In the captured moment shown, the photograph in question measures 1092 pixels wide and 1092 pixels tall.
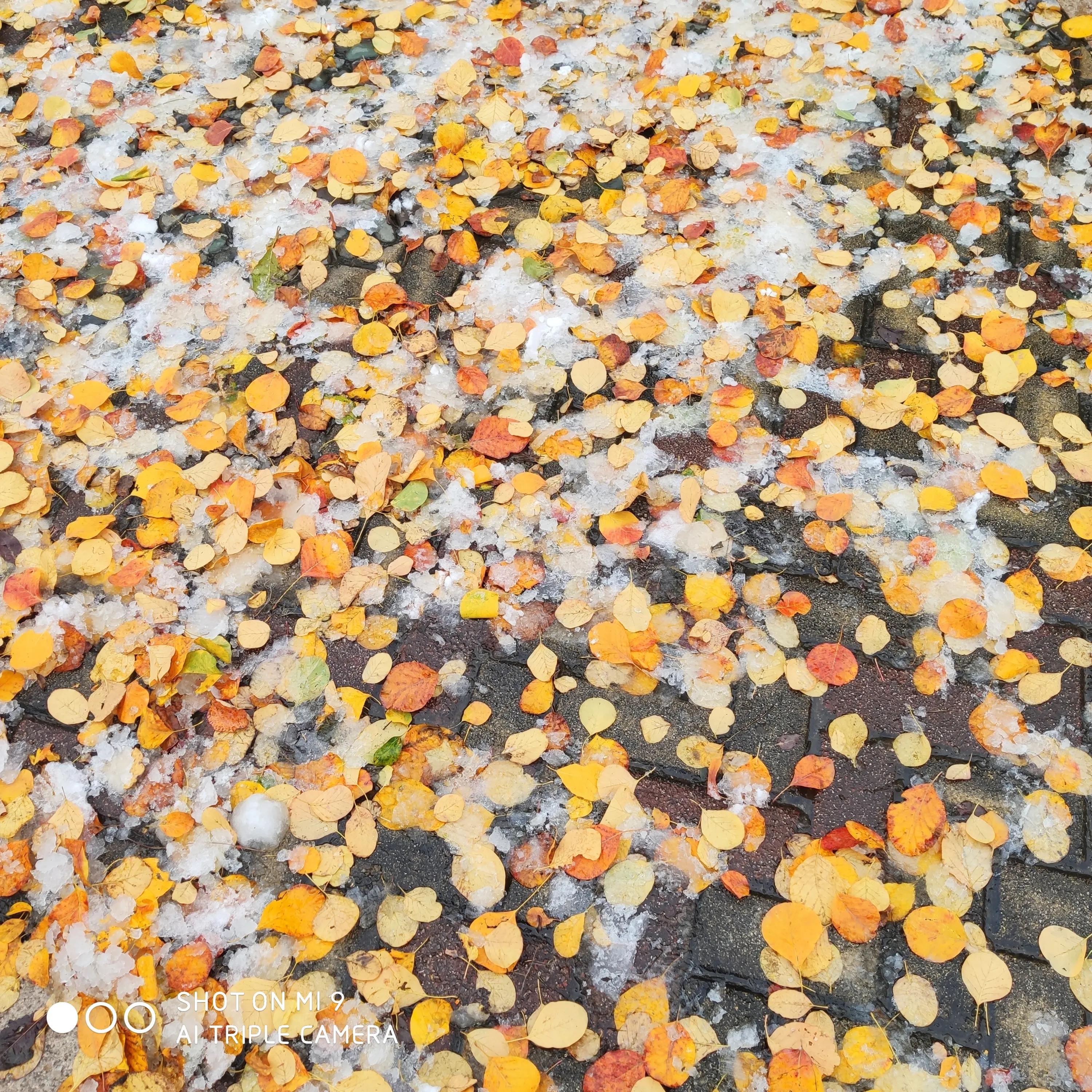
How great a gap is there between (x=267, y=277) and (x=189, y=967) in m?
2.03

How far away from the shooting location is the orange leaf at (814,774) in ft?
6.27

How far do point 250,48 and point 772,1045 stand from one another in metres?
3.87

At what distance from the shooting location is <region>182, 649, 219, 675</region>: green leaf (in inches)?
82.1

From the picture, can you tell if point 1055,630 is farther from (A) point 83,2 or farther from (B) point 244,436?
(A) point 83,2

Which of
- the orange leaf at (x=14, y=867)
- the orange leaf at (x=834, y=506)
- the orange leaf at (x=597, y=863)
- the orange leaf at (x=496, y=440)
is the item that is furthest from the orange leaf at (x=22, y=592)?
the orange leaf at (x=834, y=506)

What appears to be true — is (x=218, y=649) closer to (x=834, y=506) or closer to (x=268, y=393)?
(x=268, y=393)

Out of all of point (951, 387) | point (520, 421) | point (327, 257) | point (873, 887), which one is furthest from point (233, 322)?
point (873, 887)

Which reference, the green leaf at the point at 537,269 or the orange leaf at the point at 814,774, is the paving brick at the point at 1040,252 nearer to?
the green leaf at the point at 537,269

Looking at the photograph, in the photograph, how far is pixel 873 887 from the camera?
1.79 meters

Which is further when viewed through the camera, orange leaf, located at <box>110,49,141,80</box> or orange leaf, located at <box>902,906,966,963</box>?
orange leaf, located at <box>110,49,141,80</box>

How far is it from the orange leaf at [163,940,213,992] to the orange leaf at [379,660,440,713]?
0.64 m

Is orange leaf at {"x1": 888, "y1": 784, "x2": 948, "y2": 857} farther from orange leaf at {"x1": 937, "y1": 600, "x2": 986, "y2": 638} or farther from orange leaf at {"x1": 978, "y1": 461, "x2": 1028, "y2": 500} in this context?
orange leaf at {"x1": 978, "y1": 461, "x2": 1028, "y2": 500}

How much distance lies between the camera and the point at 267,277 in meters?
2.76

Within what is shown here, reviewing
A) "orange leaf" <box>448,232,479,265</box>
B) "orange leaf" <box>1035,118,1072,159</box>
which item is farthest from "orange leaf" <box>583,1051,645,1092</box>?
"orange leaf" <box>1035,118,1072,159</box>
